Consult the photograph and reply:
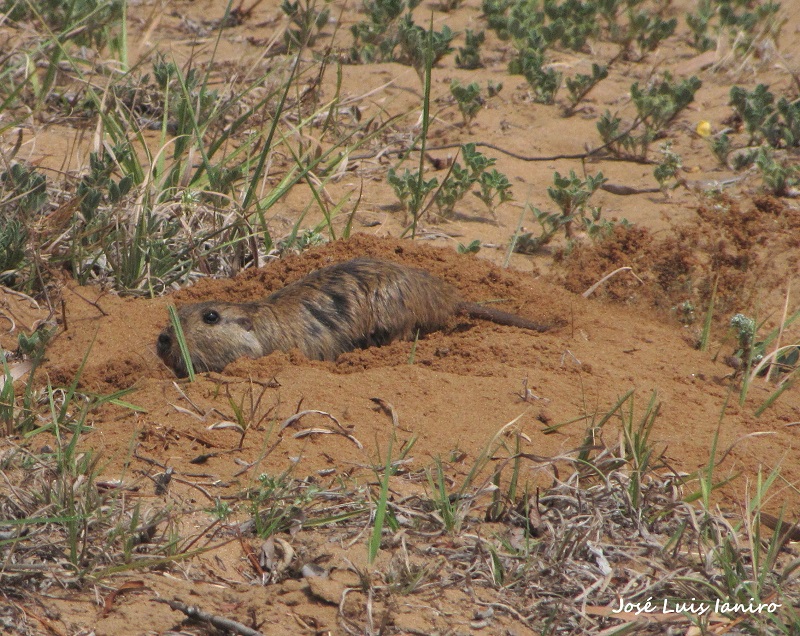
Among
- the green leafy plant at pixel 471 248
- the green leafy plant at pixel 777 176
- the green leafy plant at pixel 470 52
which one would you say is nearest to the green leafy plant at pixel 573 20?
the green leafy plant at pixel 470 52

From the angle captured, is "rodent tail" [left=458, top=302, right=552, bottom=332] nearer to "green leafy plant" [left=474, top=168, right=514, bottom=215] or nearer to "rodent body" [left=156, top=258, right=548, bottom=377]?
"rodent body" [left=156, top=258, right=548, bottom=377]

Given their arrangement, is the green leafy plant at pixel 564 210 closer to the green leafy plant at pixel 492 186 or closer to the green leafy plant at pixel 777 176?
the green leafy plant at pixel 492 186

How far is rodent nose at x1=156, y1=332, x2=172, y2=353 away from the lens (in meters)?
4.16

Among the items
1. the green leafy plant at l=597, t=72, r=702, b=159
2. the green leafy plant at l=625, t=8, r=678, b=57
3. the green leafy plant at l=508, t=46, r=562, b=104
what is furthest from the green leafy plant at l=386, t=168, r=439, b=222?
the green leafy plant at l=625, t=8, r=678, b=57

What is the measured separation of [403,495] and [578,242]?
2.71m

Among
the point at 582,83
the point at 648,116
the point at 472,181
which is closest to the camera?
the point at 472,181

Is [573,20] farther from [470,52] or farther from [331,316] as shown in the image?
[331,316]

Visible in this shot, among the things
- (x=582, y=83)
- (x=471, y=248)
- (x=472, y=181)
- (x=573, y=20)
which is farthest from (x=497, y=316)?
(x=573, y=20)

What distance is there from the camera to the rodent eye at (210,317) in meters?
4.23

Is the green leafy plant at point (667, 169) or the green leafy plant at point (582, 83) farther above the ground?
the green leafy plant at point (582, 83)

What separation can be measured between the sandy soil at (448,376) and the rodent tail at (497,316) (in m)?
0.05

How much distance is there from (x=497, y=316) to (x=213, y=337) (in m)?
1.30

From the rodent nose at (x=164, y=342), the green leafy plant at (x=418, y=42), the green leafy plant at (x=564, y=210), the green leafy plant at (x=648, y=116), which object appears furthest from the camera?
the green leafy plant at (x=418, y=42)

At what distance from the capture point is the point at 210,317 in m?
4.23
